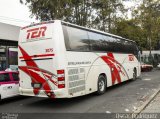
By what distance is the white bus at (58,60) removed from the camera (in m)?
9.72

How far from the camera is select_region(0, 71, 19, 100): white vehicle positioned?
1096cm

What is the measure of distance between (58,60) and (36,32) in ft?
5.82

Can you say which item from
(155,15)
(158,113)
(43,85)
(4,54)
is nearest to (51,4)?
(4,54)

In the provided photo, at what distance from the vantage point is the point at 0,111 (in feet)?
31.8

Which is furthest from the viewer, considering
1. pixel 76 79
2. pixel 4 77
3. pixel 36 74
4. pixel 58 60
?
pixel 4 77

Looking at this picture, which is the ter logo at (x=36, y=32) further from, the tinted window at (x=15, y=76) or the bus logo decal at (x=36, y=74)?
the tinted window at (x=15, y=76)

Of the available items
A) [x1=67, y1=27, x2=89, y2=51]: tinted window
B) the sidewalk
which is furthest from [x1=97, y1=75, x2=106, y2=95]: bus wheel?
the sidewalk

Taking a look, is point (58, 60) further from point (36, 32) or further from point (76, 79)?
point (36, 32)

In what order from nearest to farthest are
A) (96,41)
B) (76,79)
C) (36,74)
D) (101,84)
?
1. (36,74)
2. (76,79)
3. (96,41)
4. (101,84)

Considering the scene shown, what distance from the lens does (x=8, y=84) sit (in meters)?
11.3

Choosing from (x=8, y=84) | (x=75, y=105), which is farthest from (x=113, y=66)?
(x=8, y=84)

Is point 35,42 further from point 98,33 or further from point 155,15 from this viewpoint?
point 155,15

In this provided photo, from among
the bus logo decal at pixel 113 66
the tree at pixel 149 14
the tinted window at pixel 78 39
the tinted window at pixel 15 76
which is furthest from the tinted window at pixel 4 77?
the tree at pixel 149 14

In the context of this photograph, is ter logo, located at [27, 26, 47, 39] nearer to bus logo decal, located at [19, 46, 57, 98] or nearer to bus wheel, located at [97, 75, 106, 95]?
bus logo decal, located at [19, 46, 57, 98]
